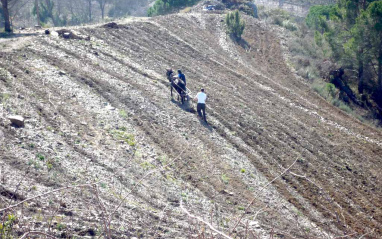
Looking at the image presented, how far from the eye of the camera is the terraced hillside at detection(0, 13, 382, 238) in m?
8.40

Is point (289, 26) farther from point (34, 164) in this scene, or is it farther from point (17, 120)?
point (34, 164)

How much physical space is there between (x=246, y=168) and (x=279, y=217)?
361cm

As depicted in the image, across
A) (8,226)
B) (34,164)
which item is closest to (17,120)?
(34,164)

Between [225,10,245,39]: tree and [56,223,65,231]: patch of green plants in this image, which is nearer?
[56,223,65,231]: patch of green plants

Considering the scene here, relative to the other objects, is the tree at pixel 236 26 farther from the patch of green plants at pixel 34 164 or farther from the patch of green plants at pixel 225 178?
the patch of green plants at pixel 34 164

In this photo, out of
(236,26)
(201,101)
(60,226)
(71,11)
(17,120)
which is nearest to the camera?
(60,226)

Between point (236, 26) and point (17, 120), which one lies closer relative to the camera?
point (17, 120)

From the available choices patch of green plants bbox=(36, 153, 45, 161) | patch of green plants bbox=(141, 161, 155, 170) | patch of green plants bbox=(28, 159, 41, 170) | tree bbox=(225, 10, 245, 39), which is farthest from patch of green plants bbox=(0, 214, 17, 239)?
tree bbox=(225, 10, 245, 39)

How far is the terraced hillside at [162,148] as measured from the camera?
331 inches

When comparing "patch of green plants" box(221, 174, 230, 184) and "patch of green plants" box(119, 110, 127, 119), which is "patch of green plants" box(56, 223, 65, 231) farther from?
"patch of green plants" box(119, 110, 127, 119)

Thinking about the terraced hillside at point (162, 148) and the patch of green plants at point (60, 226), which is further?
the terraced hillside at point (162, 148)

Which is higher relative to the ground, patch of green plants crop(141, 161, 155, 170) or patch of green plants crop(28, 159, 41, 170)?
patch of green plants crop(28, 159, 41, 170)

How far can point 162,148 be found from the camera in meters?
13.9

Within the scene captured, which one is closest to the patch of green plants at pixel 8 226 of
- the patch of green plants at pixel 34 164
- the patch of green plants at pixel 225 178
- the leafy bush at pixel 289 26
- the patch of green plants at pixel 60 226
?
the patch of green plants at pixel 60 226
